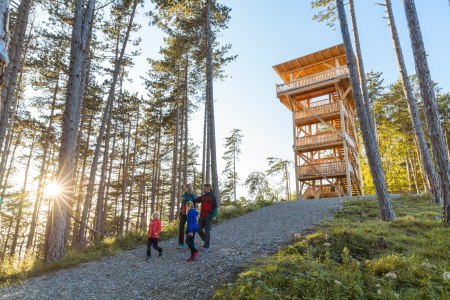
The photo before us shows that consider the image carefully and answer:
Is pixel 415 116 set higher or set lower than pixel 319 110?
lower

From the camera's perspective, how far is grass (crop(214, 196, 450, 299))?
3629mm

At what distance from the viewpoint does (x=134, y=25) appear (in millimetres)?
16688

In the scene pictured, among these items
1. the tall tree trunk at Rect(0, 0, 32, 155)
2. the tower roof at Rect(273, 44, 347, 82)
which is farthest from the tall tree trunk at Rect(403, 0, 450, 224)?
the tall tree trunk at Rect(0, 0, 32, 155)

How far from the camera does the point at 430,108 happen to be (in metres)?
7.73

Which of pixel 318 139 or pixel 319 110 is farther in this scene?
pixel 319 110

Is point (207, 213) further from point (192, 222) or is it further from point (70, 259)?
point (70, 259)

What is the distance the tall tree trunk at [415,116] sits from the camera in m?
11.3

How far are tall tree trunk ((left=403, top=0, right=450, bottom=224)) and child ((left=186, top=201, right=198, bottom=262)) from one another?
6.62 m

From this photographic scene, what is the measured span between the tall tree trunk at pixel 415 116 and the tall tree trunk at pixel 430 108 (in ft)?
13.9

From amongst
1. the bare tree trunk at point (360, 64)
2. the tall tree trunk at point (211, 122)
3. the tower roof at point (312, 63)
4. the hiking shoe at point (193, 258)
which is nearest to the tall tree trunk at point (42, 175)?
the tall tree trunk at point (211, 122)

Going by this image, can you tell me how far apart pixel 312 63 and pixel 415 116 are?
37.4ft

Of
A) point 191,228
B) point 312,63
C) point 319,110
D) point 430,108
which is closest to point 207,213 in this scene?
point 191,228

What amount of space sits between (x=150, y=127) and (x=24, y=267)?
19.8 metres

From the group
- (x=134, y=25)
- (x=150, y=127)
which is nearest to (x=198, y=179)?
(x=150, y=127)
